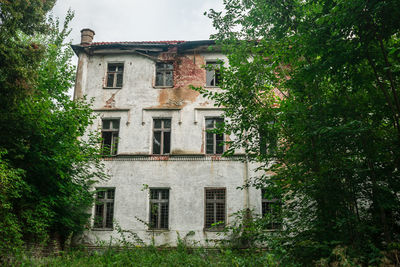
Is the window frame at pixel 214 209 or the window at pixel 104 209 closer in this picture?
the window frame at pixel 214 209

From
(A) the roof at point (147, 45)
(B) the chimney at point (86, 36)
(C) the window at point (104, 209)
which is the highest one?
(B) the chimney at point (86, 36)

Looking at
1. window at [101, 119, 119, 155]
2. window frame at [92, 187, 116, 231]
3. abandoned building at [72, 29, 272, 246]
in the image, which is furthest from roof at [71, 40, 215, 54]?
window frame at [92, 187, 116, 231]

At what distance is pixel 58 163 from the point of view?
9.88m

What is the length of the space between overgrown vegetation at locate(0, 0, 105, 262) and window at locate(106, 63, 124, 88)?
3.64 meters

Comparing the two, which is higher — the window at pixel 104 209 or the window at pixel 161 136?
the window at pixel 161 136

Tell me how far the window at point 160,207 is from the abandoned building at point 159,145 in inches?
1.7

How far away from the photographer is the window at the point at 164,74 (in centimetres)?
1576

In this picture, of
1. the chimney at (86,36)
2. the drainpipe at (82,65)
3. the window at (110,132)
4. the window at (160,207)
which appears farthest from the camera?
the chimney at (86,36)

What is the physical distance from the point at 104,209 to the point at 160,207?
2.53 m

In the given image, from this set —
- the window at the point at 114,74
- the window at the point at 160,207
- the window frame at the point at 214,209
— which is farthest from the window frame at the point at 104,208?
the window at the point at 114,74

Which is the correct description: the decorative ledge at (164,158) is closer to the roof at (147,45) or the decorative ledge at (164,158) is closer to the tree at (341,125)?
the roof at (147,45)

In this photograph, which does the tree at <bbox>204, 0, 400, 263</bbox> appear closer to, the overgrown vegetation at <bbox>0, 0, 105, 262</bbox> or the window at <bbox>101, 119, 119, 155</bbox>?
the overgrown vegetation at <bbox>0, 0, 105, 262</bbox>

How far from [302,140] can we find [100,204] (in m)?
9.80

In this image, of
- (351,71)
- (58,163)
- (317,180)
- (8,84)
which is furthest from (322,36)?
(58,163)
